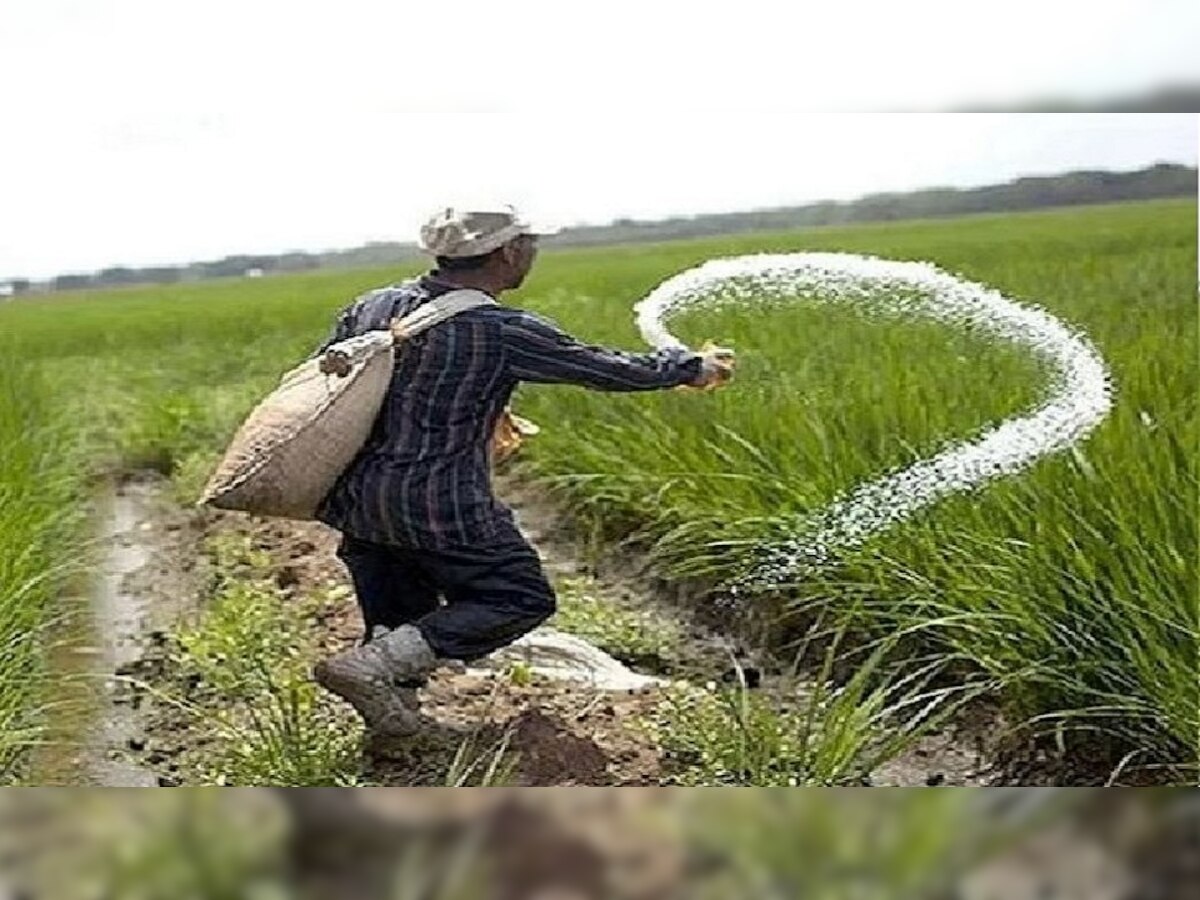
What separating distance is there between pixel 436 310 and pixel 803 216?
0.21 m

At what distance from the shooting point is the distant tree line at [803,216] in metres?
0.80

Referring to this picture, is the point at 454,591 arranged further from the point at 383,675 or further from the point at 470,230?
the point at 470,230

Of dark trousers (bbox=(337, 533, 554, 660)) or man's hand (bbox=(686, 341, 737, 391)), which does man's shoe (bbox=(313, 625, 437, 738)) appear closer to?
dark trousers (bbox=(337, 533, 554, 660))

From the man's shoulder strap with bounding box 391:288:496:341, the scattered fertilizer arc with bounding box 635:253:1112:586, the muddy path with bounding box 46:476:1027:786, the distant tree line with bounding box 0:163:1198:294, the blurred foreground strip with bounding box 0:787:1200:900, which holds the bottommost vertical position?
the blurred foreground strip with bounding box 0:787:1200:900

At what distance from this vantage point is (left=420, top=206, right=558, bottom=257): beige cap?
30.2 inches

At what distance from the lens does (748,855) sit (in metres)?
0.87

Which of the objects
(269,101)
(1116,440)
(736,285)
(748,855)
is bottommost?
(748,855)

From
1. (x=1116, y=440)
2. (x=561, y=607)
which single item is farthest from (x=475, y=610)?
(x=1116, y=440)

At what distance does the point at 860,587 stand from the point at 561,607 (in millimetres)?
163

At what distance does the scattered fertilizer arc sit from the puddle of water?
0.34 meters

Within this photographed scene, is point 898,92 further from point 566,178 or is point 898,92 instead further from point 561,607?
point 561,607

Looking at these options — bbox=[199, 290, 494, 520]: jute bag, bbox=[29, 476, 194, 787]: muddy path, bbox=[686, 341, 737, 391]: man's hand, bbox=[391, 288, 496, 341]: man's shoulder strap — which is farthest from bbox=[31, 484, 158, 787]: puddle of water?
bbox=[686, 341, 737, 391]: man's hand

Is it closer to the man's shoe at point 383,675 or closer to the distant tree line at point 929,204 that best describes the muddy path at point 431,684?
the man's shoe at point 383,675

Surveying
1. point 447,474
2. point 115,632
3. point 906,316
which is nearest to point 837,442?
point 906,316
